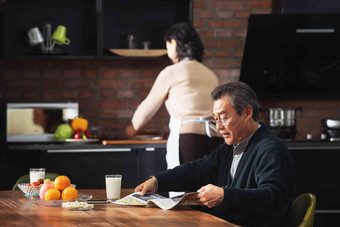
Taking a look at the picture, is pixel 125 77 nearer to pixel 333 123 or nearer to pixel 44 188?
pixel 333 123

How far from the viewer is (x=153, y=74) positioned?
5.04 meters

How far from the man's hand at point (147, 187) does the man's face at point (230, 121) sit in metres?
0.34

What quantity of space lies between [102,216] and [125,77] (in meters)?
2.98

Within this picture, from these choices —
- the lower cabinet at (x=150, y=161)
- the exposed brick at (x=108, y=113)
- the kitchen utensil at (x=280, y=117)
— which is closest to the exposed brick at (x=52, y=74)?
the exposed brick at (x=108, y=113)

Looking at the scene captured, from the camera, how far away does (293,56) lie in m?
4.93

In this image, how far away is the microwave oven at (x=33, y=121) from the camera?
4691mm

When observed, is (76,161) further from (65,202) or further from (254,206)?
(254,206)

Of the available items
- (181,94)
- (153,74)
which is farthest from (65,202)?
(153,74)

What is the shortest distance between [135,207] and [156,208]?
Answer: 8cm

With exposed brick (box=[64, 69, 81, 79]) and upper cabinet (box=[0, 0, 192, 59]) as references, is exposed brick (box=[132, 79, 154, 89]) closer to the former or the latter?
upper cabinet (box=[0, 0, 192, 59])

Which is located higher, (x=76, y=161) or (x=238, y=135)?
(x=238, y=135)

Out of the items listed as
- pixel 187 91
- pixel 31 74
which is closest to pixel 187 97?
pixel 187 91

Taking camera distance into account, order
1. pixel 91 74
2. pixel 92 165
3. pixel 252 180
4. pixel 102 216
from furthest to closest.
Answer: pixel 91 74, pixel 92 165, pixel 252 180, pixel 102 216

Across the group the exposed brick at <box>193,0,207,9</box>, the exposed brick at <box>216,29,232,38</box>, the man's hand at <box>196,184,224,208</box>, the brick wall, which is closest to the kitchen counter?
the brick wall
